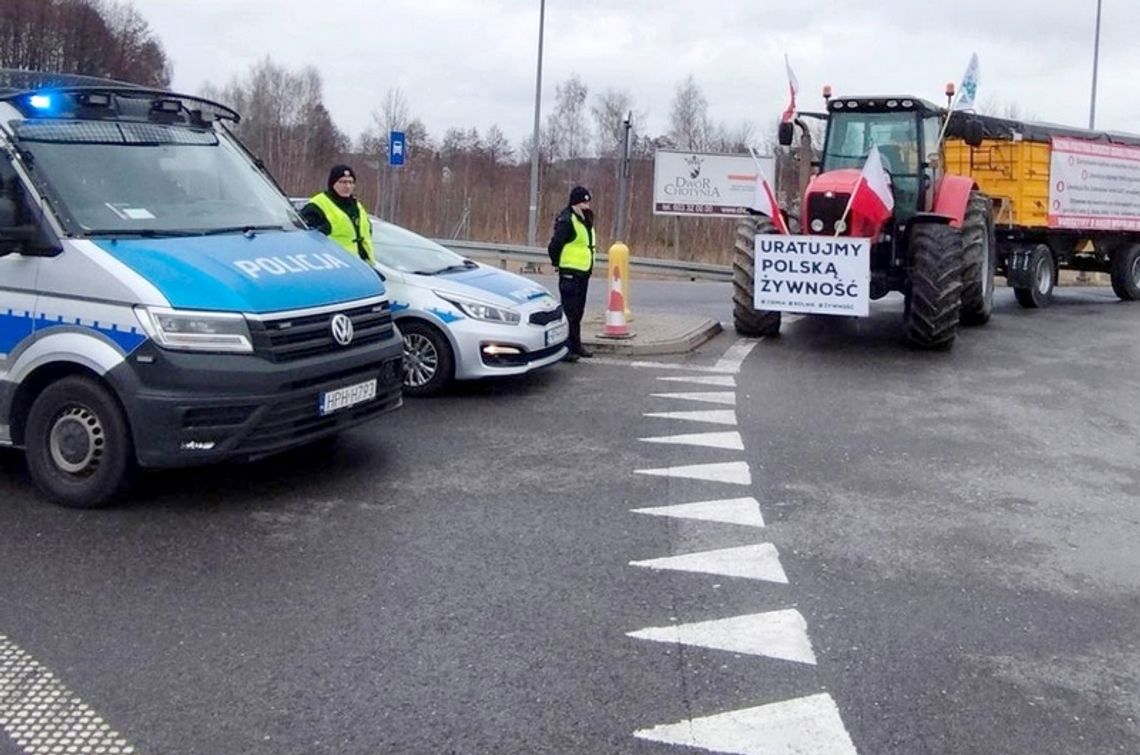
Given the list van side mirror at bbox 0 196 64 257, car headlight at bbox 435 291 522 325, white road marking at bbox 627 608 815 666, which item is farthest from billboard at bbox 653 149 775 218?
white road marking at bbox 627 608 815 666

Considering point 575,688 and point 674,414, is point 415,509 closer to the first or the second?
point 575,688

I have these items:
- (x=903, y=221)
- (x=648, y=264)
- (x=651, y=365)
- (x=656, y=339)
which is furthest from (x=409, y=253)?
(x=648, y=264)

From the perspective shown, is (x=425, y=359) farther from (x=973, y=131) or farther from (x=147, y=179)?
(x=973, y=131)

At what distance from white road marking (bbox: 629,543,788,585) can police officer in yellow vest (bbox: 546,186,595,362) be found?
5904 mm

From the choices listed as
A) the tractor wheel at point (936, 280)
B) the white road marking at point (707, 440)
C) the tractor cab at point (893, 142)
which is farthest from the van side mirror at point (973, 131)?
the white road marking at point (707, 440)

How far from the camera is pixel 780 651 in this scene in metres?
4.59

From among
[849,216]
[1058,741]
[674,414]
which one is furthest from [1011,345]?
[1058,741]

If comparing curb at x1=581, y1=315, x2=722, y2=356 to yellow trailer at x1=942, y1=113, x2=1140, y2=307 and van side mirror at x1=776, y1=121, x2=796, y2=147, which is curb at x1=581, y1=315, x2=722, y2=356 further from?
yellow trailer at x1=942, y1=113, x2=1140, y2=307

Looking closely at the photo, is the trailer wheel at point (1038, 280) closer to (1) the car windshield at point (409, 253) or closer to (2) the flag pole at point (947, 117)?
(2) the flag pole at point (947, 117)

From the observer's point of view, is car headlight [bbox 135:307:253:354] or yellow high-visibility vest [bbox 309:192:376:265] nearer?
car headlight [bbox 135:307:253:354]

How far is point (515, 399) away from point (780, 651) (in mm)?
5375

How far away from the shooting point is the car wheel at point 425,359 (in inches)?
376

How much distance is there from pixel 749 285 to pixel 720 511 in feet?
23.6

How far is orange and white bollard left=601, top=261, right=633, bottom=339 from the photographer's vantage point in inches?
501
